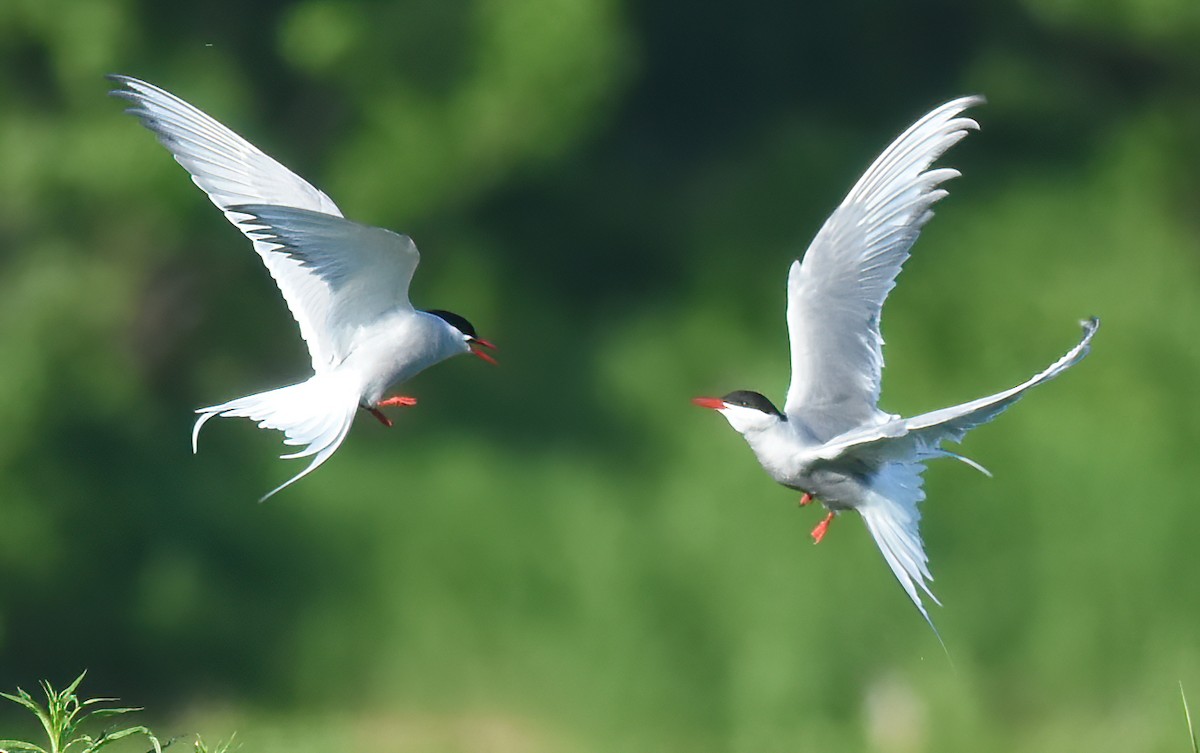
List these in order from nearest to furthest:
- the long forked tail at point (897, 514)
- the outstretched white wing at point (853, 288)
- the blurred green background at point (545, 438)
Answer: the long forked tail at point (897, 514)
the outstretched white wing at point (853, 288)
the blurred green background at point (545, 438)

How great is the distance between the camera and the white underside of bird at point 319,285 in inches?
136

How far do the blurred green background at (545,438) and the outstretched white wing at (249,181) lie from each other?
3723 millimetres

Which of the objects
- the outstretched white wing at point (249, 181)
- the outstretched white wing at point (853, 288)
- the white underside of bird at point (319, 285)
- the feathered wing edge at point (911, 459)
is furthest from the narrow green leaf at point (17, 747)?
the outstretched white wing at point (853, 288)

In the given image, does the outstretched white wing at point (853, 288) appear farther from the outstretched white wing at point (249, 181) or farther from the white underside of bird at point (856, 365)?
the outstretched white wing at point (249, 181)

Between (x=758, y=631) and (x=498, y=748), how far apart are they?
1140mm

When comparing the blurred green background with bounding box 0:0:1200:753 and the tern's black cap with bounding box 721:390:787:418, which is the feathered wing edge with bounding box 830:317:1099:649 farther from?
the blurred green background with bounding box 0:0:1200:753

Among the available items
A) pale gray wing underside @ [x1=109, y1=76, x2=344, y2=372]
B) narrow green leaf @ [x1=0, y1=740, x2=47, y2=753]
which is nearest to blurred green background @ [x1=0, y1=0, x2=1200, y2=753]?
pale gray wing underside @ [x1=109, y1=76, x2=344, y2=372]

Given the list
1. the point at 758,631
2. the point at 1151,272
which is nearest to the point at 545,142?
the point at 758,631

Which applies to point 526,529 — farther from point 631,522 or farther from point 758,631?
point 758,631

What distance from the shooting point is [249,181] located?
151 inches

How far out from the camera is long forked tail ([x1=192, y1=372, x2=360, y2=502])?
134 inches

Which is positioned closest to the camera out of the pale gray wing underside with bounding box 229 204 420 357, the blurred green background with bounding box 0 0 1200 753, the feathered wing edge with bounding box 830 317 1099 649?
the feathered wing edge with bounding box 830 317 1099 649

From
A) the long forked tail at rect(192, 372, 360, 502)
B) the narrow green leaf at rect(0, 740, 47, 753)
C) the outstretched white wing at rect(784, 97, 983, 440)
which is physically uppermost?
the outstretched white wing at rect(784, 97, 983, 440)

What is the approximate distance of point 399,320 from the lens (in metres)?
3.71
